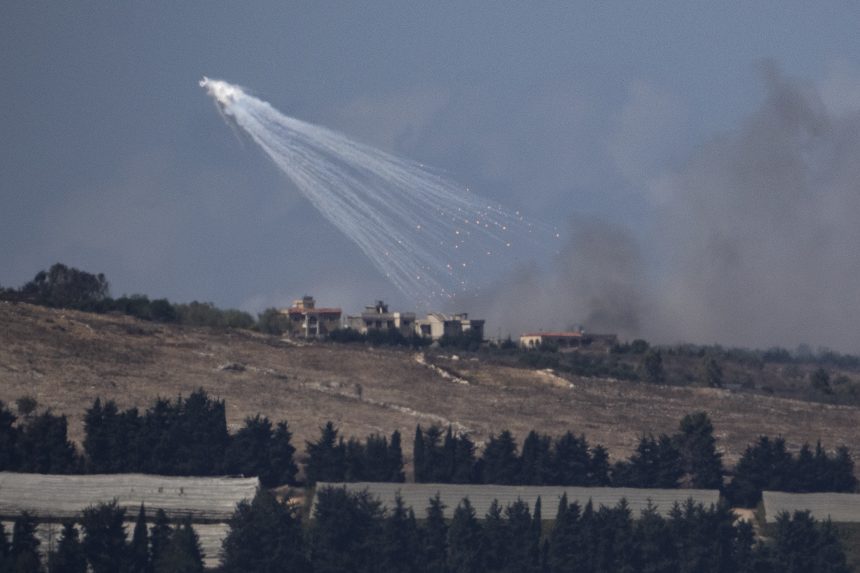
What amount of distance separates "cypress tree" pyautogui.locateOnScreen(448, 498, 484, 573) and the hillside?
55.4 ft

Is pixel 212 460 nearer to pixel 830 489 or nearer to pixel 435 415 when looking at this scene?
pixel 435 415

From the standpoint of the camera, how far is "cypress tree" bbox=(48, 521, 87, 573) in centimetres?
5081

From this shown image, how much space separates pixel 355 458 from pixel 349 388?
1898 cm

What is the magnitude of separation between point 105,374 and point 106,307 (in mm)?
17374

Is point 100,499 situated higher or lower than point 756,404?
lower

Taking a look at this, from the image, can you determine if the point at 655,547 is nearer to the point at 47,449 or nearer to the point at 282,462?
the point at 282,462

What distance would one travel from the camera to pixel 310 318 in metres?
116

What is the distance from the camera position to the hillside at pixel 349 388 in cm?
7488

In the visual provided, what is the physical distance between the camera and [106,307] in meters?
94.4

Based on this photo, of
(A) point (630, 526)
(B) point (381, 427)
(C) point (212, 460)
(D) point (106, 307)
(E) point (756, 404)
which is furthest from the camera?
(D) point (106, 307)

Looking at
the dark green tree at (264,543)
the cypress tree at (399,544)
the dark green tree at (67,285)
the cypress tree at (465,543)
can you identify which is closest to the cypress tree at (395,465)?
the cypress tree at (399,544)

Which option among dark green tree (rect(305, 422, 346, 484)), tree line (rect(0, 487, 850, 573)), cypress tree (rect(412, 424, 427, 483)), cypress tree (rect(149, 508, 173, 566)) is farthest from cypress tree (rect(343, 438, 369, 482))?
cypress tree (rect(149, 508, 173, 566))

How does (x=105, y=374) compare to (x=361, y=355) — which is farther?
(x=361, y=355)

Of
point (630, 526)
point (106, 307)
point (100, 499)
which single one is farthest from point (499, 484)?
point (106, 307)
